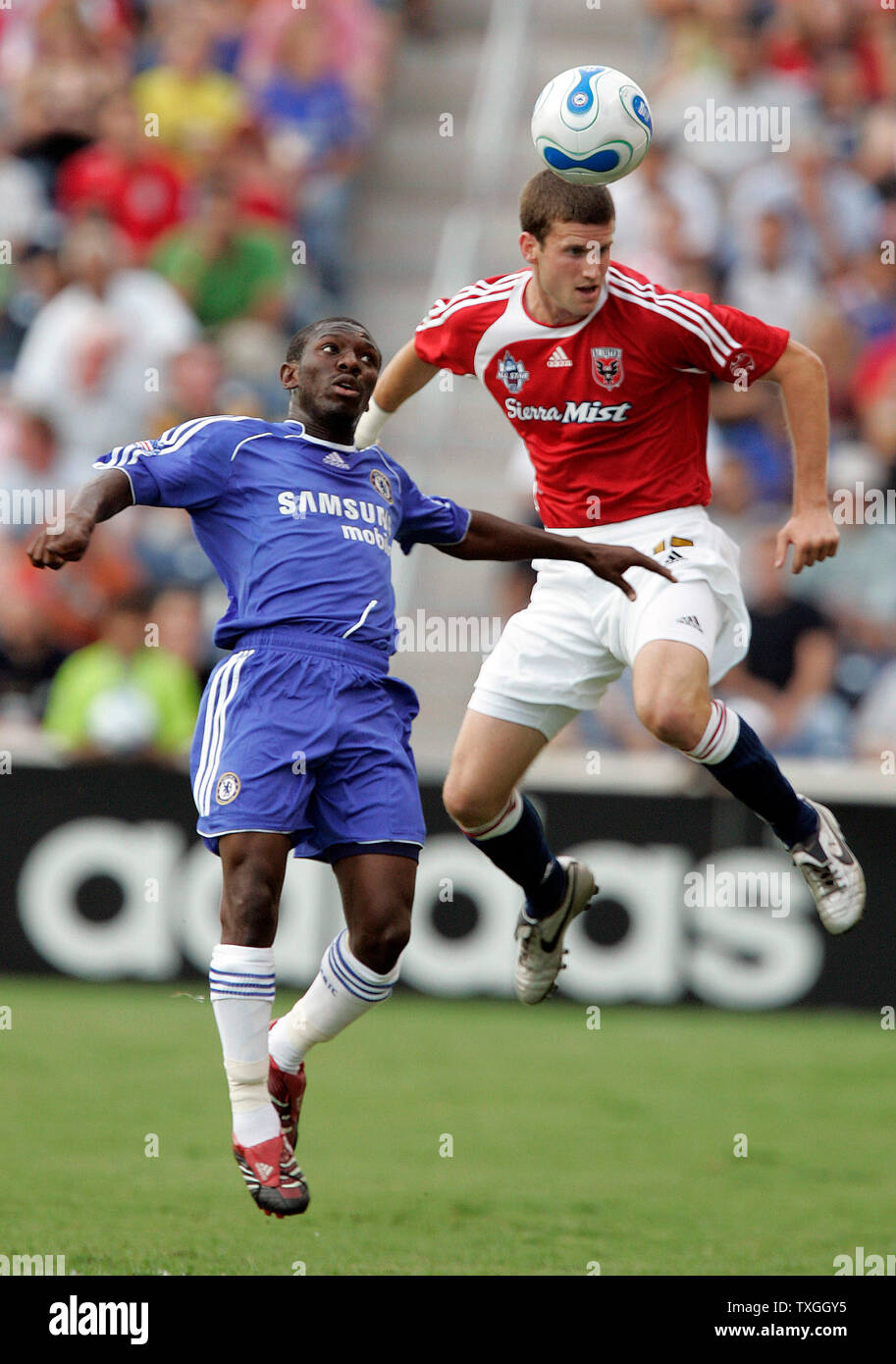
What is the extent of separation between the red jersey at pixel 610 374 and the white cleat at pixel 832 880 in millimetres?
1269

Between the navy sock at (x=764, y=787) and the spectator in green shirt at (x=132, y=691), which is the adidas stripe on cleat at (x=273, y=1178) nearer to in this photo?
the navy sock at (x=764, y=787)

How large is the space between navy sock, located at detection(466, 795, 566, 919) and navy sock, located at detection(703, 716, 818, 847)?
83cm

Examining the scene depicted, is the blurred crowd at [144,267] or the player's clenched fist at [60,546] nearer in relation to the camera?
the player's clenched fist at [60,546]

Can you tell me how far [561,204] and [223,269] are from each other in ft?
24.5

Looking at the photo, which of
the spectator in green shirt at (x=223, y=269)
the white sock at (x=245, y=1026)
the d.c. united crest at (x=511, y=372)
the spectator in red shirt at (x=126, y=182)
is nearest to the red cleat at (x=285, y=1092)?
the white sock at (x=245, y=1026)

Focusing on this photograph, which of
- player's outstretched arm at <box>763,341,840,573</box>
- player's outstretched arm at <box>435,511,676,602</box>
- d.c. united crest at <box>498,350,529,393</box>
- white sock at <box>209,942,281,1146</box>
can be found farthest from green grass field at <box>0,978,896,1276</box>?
d.c. united crest at <box>498,350,529,393</box>

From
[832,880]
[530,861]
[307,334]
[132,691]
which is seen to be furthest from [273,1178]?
[132,691]

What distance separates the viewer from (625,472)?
6969mm

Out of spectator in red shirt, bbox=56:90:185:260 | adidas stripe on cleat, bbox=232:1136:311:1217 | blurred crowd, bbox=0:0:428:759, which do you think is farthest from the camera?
spectator in red shirt, bbox=56:90:185:260

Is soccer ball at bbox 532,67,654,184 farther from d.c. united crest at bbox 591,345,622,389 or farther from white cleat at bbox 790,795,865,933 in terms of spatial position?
white cleat at bbox 790,795,865,933

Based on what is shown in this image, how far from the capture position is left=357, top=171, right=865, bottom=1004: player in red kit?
21.5 feet

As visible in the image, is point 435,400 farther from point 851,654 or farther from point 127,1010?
point 127,1010

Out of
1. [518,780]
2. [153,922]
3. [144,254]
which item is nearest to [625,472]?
[518,780]

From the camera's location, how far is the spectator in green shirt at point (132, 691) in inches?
462
